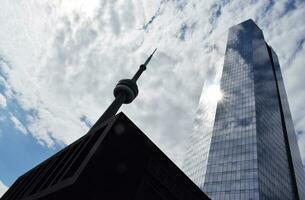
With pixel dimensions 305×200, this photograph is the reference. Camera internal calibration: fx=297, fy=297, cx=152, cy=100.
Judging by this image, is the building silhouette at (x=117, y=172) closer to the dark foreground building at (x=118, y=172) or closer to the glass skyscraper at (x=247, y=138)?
the dark foreground building at (x=118, y=172)

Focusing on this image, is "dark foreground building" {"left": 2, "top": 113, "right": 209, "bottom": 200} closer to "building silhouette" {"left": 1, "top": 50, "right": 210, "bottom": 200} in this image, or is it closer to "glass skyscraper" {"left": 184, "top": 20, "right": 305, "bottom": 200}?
"building silhouette" {"left": 1, "top": 50, "right": 210, "bottom": 200}

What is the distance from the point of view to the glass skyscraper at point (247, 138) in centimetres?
8306

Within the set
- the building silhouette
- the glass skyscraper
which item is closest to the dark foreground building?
the building silhouette

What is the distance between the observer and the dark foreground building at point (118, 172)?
104ft

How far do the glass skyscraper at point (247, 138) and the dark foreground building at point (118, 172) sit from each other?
45.0 m

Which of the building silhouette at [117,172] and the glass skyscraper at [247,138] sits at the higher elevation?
the glass skyscraper at [247,138]

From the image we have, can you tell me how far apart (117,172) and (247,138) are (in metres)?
67.0

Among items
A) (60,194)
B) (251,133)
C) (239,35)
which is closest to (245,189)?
(251,133)

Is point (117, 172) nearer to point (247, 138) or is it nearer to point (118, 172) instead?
point (118, 172)

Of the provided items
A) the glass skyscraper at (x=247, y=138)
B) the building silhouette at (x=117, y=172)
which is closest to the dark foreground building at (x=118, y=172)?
the building silhouette at (x=117, y=172)

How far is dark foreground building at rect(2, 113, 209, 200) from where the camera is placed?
3156 centimetres

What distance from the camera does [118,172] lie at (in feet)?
115

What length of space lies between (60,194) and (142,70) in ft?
209

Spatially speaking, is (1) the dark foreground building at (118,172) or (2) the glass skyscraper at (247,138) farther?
(2) the glass skyscraper at (247,138)
